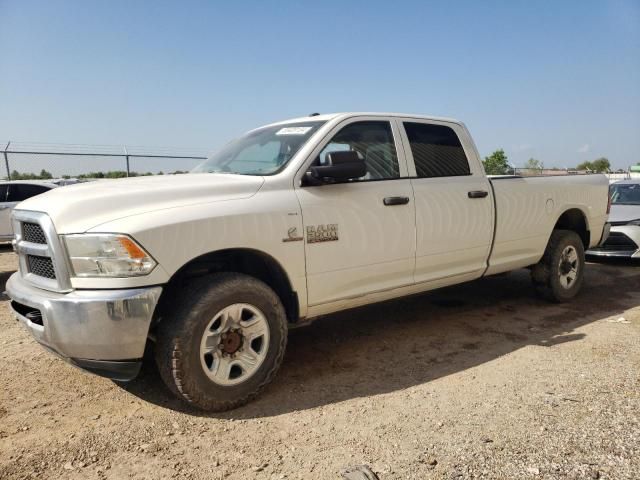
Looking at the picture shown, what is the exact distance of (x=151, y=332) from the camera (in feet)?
9.82

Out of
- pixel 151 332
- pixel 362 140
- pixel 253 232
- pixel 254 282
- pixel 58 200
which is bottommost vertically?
pixel 151 332

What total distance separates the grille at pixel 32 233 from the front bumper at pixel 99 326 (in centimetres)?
38

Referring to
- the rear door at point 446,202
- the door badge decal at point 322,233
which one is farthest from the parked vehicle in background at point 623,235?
the door badge decal at point 322,233

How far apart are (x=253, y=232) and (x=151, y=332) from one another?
89 cm

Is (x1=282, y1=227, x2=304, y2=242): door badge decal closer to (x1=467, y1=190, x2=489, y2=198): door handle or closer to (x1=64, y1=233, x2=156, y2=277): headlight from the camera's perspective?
(x1=64, y1=233, x2=156, y2=277): headlight

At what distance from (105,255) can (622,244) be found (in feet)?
26.2

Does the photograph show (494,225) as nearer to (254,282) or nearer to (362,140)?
(362,140)

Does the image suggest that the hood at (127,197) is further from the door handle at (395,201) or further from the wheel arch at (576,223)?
the wheel arch at (576,223)

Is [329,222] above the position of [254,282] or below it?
above

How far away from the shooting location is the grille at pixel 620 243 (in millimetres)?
7715

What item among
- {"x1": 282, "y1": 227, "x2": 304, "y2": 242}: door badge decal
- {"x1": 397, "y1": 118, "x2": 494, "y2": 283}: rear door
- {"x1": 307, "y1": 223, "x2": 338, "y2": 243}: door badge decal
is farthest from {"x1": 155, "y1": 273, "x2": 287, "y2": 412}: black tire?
{"x1": 397, "y1": 118, "x2": 494, "y2": 283}: rear door

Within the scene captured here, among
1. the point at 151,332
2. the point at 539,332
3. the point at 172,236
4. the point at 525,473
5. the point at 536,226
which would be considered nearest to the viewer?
the point at 525,473

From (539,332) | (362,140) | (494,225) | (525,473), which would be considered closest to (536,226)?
(494,225)

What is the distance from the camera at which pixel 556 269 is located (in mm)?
5391
